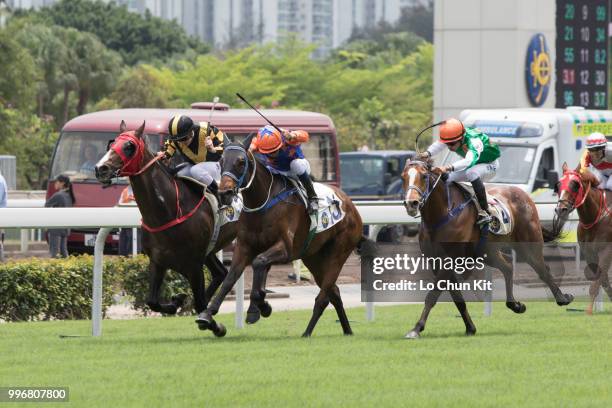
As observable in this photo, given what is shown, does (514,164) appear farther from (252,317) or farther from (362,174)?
(252,317)

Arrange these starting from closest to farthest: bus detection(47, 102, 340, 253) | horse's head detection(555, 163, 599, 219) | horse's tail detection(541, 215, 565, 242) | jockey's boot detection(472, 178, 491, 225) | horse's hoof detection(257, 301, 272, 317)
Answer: horse's hoof detection(257, 301, 272, 317) < jockey's boot detection(472, 178, 491, 225) < horse's head detection(555, 163, 599, 219) < horse's tail detection(541, 215, 565, 242) < bus detection(47, 102, 340, 253)

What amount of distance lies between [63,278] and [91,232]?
6.10 m

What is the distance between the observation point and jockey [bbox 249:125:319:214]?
38.5ft

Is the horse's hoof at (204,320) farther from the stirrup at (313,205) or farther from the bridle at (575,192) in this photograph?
the bridle at (575,192)

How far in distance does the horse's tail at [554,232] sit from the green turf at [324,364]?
3.84 ft

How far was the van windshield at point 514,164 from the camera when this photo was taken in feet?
74.1

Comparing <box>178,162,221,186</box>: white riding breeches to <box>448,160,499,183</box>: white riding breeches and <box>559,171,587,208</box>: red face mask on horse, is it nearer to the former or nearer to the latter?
<box>448,160,499,183</box>: white riding breeches

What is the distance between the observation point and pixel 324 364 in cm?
952

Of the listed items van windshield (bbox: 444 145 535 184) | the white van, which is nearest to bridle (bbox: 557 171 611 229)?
the white van

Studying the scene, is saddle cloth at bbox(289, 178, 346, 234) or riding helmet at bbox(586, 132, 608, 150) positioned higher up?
riding helmet at bbox(586, 132, 608, 150)

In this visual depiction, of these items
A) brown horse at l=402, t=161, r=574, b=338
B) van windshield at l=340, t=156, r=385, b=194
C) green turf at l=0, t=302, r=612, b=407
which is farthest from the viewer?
van windshield at l=340, t=156, r=385, b=194

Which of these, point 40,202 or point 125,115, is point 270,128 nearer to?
point 125,115

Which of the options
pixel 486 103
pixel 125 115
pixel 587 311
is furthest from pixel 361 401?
pixel 486 103

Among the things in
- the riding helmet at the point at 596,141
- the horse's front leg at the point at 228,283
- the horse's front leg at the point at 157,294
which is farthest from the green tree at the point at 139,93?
the horse's front leg at the point at 228,283
